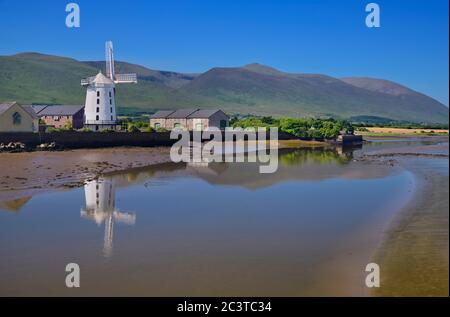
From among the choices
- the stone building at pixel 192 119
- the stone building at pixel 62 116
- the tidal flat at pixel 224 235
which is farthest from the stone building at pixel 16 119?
the stone building at pixel 192 119

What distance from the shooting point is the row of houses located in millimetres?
45500

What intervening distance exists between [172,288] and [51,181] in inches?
734

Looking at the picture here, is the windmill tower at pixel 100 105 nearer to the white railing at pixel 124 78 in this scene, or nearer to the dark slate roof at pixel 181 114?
the white railing at pixel 124 78

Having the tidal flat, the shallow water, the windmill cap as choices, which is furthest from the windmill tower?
the shallow water

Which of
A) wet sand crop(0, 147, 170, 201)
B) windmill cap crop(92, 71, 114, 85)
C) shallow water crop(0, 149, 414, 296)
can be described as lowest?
shallow water crop(0, 149, 414, 296)

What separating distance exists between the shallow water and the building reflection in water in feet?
0.15

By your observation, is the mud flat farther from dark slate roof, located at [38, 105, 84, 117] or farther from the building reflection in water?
dark slate roof, located at [38, 105, 84, 117]

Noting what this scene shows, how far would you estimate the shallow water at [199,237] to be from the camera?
10.5 m

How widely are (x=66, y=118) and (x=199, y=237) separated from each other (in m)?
60.1

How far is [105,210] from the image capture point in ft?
62.7

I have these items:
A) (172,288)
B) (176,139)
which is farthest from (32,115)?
(172,288)

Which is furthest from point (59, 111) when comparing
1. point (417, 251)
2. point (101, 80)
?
point (417, 251)
